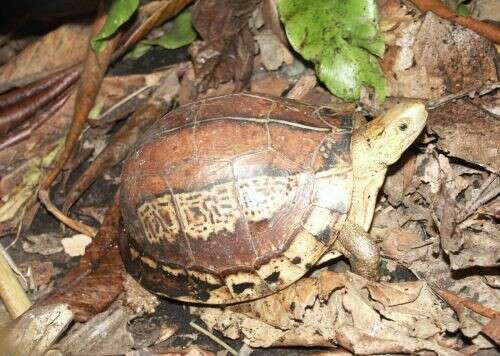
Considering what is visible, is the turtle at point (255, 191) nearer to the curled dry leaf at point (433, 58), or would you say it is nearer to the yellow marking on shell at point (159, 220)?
the yellow marking on shell at point (159, 220)

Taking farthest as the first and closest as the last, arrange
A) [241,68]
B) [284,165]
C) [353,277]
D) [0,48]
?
[0,48] < [241,68] < [353,277] < [284,165]

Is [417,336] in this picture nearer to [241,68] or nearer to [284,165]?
[284,165]

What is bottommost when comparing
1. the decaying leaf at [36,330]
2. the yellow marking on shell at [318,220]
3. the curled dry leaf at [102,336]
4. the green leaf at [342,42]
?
the curled dry leaf at [102,336]

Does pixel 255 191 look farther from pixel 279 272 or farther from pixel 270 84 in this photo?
pixel 270 84

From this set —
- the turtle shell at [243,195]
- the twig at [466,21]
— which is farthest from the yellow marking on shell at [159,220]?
the twig at [466,21]

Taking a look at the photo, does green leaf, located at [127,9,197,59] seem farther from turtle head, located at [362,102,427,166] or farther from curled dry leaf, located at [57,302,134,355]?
Answer: curled dry leaf, located at [57,302,134,355]

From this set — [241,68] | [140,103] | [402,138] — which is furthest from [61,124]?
[402,138]

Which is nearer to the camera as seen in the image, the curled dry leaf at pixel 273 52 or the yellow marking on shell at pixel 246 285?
the yellow marking on shell at pixel 246 285
